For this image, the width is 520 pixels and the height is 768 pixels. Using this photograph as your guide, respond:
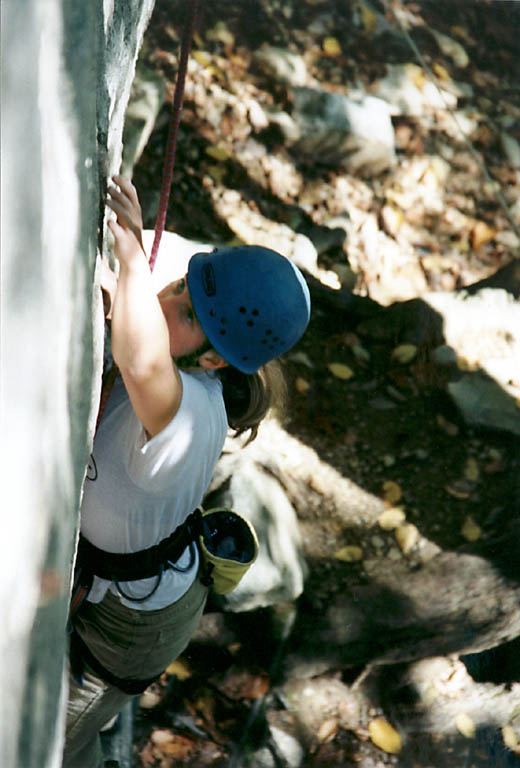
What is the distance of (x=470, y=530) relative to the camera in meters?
4.04

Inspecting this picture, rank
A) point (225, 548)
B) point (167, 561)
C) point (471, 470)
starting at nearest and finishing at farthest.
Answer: point (167, 561), point (225, 548), point (471, 470)

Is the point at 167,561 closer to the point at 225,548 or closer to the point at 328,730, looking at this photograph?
the point at 225,548

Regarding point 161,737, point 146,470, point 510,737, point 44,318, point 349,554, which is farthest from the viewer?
point 349,554

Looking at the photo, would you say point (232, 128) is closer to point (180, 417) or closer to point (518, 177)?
point (518, 177)

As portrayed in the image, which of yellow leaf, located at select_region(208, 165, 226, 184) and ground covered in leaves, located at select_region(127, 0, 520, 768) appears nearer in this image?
ground covered in leaves, located at select_region(127, 0, 520, 768)

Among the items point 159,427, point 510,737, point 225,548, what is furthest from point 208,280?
point 510,737

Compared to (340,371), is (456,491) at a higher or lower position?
lower

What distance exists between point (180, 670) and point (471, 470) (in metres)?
2.04

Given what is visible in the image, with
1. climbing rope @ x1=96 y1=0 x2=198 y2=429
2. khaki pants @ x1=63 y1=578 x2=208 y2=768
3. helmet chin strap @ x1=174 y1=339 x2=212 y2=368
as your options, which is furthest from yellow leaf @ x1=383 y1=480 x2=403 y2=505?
climbing rope @ x1=96 y1=0 x2=198 y2=429

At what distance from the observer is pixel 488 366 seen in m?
4.56

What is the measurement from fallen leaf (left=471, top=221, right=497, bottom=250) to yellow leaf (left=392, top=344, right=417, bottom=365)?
4.33ft

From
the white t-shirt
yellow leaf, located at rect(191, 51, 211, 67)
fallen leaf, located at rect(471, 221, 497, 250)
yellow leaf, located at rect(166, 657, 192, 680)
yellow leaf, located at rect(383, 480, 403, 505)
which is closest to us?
the white t-shirt

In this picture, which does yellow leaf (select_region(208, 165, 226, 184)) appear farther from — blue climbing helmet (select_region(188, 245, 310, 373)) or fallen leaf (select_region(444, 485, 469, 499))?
blue climbing helmet (select_region(188, 245, 310, 373))

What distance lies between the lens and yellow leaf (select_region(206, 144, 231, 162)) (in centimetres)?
488
